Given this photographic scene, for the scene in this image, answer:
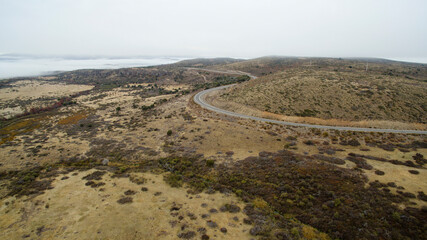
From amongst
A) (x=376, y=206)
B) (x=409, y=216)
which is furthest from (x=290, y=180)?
(x=409, y=216)

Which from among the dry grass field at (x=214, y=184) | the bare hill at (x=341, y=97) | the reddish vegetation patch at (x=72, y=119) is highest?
the bare hill at (x=341, y=97)

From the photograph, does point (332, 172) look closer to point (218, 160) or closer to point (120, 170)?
point (218, 160)

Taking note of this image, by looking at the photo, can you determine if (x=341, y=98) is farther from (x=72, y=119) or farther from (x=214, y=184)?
(x=72, y=119)

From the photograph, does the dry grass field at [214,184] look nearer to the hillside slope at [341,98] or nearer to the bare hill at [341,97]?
the hillside slope at [341,98]

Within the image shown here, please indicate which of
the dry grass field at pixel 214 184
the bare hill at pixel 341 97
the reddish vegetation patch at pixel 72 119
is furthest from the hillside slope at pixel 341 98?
the reddish vegetation patch at pixel 72 119

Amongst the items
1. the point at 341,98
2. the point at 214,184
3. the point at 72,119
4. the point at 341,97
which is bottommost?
the point at 214,184

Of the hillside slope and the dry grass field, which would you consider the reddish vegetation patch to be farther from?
the hillside slope

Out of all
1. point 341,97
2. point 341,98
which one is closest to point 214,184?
point 341,98

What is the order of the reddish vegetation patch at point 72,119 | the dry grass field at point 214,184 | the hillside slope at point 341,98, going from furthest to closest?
the reddish vegetation patch at point 72,119
the hillside slope at point 341,98
the dry grass field at point 214,184

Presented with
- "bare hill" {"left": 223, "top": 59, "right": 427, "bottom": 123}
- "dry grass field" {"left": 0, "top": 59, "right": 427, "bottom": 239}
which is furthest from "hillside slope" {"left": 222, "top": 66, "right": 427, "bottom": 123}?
"dry grass field" {"left": 0, "top": 59, "right": 427, "bottom": 239}
